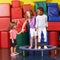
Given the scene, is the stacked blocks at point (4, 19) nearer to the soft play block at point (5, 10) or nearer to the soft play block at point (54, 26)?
the soft play block at point (5, 10)

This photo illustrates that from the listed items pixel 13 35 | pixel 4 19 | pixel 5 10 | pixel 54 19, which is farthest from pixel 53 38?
pixel 5 10

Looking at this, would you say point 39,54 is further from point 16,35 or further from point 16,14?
point 16,14

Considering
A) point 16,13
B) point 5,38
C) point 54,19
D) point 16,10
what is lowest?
point 5,38

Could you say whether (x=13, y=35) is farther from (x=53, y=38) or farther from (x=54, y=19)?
(x=54, y=19)

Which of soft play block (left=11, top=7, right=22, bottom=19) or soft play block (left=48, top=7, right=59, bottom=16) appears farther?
soft play block (left=11, top=7, right=22, bottom=19)

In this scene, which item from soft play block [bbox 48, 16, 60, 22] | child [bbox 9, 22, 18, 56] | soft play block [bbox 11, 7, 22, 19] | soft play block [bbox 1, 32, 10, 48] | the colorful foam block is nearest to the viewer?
child [bbox 9, 22, 18, 56]

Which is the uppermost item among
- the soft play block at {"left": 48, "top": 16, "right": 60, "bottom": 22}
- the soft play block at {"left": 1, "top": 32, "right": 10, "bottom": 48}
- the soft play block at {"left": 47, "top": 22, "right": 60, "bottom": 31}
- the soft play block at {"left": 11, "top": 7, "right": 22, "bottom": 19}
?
the soft play block at {"left": 11, "top": 7, "right": 22, "bottom": 19}

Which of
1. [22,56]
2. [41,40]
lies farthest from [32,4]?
[22,56]

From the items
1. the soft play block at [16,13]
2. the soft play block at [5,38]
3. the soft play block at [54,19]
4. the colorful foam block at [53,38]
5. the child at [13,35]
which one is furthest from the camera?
the soft play block at [16,13]

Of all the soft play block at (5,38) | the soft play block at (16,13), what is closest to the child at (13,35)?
the soft play block at (5,38)

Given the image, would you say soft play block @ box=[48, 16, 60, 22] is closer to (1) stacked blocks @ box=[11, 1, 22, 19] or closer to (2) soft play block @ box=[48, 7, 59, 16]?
(2) soft play block @ box=[48, 7, 59, 16]

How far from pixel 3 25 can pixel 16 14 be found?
62 cm

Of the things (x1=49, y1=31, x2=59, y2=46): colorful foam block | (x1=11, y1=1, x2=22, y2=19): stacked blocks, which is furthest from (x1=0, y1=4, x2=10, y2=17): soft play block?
(x1=49, y1=31, x2=59, y2=46): colorful foam block

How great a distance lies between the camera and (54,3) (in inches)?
340
